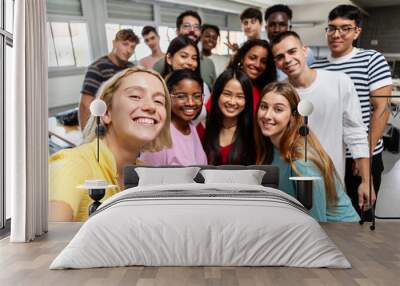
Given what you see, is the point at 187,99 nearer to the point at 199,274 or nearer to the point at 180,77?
the point at 180,77

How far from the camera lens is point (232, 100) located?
716 centimetres

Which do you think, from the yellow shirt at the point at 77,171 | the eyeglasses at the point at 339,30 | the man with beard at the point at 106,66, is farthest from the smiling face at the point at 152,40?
the eyeglasses at the point at 339,30

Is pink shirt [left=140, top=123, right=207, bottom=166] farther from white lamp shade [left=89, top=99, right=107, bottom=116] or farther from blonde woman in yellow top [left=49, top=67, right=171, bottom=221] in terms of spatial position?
white lamp shade [left=89, top=99, right=107, bottom=116]

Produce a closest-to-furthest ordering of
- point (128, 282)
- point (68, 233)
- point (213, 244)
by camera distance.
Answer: point (128, 282) < point (213, 244) < point (68, 233)

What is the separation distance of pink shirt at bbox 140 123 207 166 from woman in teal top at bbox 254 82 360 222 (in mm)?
723

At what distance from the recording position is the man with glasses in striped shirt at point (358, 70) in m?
7.02

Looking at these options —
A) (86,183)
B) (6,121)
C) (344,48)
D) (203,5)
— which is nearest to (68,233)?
(86,183)

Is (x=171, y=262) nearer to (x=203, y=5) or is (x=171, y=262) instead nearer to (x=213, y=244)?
(x=213, y=244)

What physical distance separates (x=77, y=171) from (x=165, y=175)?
1282 millimetres

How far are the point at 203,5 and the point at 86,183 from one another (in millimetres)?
2580

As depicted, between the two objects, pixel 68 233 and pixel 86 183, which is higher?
pixel 86 183

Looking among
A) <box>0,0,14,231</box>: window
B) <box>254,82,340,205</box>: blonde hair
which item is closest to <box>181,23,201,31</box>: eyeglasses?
<box>254,82,340,205</box>: blonde hair

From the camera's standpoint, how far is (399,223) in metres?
7.14

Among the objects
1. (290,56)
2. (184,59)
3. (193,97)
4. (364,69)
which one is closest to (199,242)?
(193,97)
